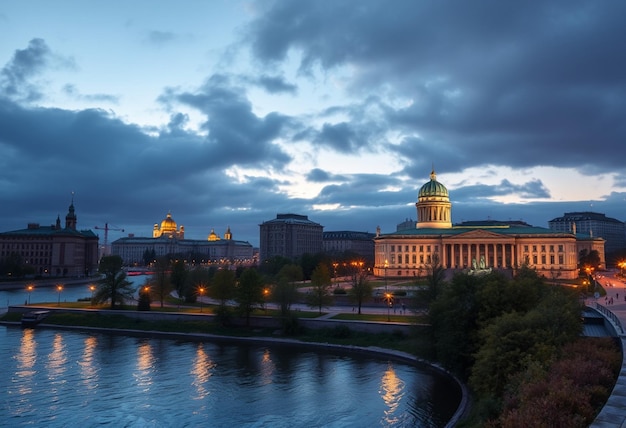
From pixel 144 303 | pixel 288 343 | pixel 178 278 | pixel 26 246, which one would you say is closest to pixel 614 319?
pixel 288 343

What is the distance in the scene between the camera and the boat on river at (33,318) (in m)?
74.8

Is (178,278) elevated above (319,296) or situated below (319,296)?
above

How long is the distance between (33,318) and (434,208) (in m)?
114

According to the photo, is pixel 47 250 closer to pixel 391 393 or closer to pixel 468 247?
pixel 468 247

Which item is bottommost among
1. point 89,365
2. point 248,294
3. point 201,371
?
point 201,371

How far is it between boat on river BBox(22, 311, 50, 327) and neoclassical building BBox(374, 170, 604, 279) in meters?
78.6

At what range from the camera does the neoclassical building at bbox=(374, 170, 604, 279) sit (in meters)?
132

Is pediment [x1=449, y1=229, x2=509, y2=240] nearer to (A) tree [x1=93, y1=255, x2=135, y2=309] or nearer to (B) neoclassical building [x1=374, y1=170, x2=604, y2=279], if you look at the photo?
(B) neoclassical building [x1=374, y1=170, x2=604, y2=279]

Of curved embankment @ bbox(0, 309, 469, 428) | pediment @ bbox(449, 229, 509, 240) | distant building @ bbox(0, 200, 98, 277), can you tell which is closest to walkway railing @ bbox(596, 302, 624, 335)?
curved embankment @ bbox(0, 309, 469, 428)

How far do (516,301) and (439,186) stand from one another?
12441 cm

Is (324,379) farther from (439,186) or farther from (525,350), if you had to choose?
(439,186)

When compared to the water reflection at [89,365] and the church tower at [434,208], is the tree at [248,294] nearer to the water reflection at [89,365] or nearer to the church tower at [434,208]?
the water reflection at [89,365]

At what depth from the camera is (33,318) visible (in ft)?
247

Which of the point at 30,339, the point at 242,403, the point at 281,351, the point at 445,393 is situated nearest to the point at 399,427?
the point at 445,393
